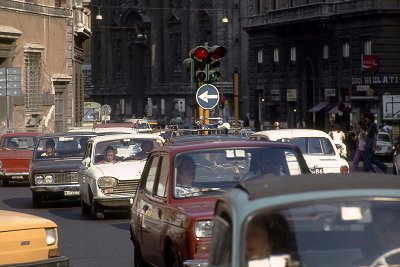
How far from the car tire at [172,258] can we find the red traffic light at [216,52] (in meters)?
13.0

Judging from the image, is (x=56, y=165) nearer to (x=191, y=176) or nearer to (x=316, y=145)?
(x=316, y=145)

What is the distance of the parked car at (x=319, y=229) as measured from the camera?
6.70m

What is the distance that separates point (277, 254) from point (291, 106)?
75.4m

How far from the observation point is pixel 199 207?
472 inches

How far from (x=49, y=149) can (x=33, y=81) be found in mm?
28445

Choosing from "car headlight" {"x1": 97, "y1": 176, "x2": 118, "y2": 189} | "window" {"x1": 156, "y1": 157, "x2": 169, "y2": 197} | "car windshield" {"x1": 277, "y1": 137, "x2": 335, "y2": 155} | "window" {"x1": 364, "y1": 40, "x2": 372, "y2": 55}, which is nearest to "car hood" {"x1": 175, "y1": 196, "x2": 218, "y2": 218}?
"window" {"x1": 156, "y1": 157, "x2": 169, "y2": 197}

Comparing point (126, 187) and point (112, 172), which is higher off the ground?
point (112, 172)

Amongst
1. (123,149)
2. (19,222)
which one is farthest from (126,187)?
(19,222)

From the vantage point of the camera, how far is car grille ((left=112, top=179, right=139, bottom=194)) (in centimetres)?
2168

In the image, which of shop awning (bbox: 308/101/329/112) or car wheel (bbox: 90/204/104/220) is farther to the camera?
shop awning (bbox: 308/101/329/112)

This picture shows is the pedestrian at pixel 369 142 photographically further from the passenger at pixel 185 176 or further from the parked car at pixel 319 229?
the parked car at pixel 319 229

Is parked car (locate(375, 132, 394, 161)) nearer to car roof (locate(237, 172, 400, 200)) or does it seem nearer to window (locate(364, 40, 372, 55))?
window (locate(364, 40, 372, 55))

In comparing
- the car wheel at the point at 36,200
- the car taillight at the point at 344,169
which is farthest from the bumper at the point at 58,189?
the car taillight at the point at 344,169

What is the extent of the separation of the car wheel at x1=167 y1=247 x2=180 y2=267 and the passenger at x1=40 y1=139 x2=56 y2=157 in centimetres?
1510
